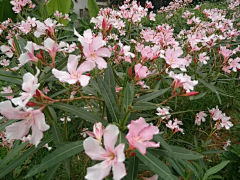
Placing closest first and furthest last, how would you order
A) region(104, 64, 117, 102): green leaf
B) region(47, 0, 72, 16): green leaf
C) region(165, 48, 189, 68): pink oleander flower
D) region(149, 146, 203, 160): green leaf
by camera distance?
1. region(149, 146, 203, 160): green leaf
2. region(104, 64, 117, 102): green leaf
3. region(165, 48, 189, 68): pink oleander flower
4. region(47, 0, 72, 16): green leaf

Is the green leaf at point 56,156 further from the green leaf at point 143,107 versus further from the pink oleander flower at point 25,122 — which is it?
the green leaf at point 143,107

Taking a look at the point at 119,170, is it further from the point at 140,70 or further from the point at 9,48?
the point at 9,48

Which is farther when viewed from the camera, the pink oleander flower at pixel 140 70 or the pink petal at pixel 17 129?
the pink oleander flower at pixel 140 70

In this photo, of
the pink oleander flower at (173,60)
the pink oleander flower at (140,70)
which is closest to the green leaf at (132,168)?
the pink oleander flower at (140,70)

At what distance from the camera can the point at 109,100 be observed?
2.97ft

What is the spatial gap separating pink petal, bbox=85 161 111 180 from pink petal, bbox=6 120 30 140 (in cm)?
24

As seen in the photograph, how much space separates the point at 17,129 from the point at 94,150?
10.0 inches

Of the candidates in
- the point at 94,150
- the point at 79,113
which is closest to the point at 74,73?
the point at 79,113

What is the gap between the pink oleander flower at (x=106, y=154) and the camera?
1.94 feet

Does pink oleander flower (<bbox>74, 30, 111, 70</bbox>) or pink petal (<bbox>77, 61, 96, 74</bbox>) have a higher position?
pink oleander flower (<bbox>74, 30, 111, 70</bbox>)

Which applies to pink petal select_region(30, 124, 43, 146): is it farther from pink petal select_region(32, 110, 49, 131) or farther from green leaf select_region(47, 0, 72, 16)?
green leaf select_region(47, 0, 72, 16)

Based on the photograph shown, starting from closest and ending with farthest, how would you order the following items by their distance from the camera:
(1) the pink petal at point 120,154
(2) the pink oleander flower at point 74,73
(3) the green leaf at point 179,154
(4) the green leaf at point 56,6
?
(1) the pink petal at point 120,154 < (2) the pink oleander flower at point 74,73 < (3) the green leaf at point 179,154 < (4) the green leaf at point 56,6

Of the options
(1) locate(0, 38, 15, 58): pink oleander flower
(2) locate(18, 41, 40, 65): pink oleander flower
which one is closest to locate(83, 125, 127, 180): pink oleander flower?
(2) locate(18, 41, 40, 65): pink oleander flower

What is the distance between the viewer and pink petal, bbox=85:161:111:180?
1.97 feet
